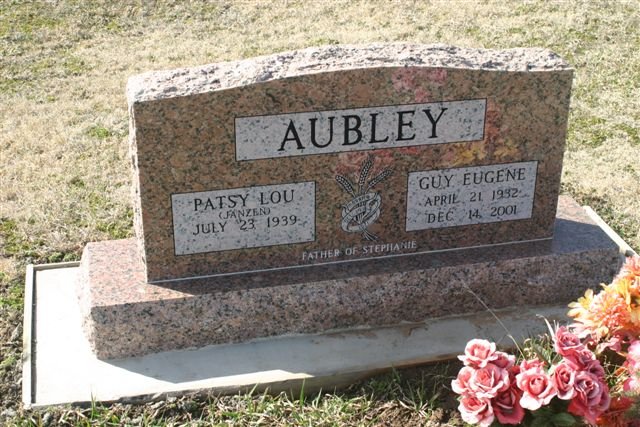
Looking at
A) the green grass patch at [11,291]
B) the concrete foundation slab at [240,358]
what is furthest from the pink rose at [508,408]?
the green grass patch at [11,291]

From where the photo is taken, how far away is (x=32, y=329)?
441cm

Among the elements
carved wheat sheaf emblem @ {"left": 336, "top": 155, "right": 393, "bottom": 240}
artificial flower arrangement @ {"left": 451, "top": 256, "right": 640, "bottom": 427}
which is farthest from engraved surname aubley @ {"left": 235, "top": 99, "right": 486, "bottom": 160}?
artificial flower arrangement @ {"left": 451, "top": 256, "right": 640, "bottom": 427}

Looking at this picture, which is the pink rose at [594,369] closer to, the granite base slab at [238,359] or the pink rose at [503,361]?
the pink rose at [503,361]

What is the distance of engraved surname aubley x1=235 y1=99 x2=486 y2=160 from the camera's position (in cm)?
407

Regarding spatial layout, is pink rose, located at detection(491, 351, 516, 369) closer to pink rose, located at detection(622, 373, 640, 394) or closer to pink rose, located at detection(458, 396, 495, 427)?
pink rose, located at detection(458, 396, 495, 427)

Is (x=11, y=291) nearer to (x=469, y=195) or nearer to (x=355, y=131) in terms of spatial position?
(x=355, y=131)

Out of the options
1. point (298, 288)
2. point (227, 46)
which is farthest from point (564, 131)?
point (227, 46)

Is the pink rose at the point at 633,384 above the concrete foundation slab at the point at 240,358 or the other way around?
above

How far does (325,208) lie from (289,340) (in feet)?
2.13

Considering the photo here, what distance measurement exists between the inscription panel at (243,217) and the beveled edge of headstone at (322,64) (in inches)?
19.5

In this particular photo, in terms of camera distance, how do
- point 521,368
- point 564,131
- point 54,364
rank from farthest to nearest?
point 564,131 < point 54,364 < point 521,368

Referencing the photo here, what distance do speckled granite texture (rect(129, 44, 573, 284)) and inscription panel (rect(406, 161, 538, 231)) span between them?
0.03 metres

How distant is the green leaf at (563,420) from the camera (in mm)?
3047

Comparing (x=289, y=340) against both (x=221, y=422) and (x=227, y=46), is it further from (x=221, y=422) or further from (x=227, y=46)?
(x=227, y=46)
